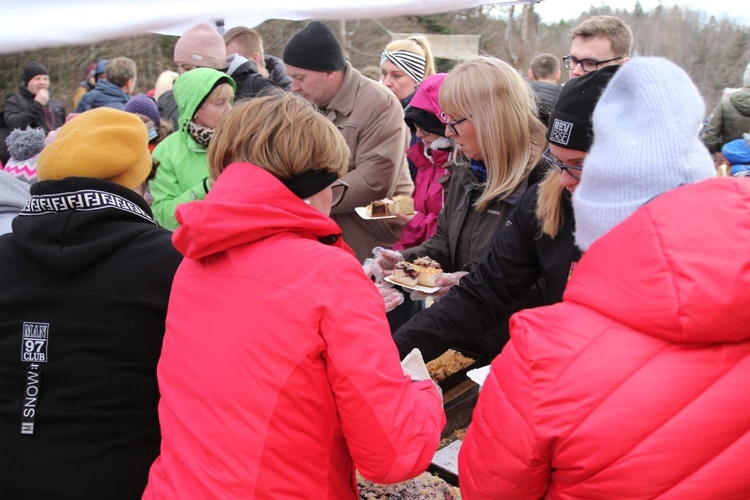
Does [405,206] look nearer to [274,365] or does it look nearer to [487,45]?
[274,365]

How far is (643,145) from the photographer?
130 cm

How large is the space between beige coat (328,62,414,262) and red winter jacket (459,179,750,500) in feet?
9.39

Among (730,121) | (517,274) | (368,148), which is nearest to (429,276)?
(517,274)

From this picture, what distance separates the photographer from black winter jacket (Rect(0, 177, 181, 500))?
1761mm

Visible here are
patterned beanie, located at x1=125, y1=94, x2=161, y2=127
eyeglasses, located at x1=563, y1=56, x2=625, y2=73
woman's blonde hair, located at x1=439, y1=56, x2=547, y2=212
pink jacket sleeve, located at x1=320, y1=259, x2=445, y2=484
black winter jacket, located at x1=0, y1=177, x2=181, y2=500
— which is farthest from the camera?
patterned beanie, located at x1=125, y1=94, x2=161, y2=127

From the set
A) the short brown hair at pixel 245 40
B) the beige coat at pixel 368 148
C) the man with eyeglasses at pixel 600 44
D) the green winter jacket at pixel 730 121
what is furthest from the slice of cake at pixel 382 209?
the green winter jacket at pixel 730 121

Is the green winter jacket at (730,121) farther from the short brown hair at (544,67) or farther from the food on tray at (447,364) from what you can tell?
the food on tray at (447,364)

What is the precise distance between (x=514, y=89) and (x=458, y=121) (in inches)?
10.1

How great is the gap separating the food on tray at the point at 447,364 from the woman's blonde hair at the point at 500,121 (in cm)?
63

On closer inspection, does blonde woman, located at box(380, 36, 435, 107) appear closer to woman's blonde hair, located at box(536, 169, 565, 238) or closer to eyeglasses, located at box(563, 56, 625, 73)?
eyeglasses, located at box(563, 56, 625, 73)

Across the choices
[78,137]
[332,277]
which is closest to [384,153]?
[78,137]

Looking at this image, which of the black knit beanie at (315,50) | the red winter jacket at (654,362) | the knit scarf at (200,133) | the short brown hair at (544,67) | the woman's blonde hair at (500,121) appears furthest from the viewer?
the short brown hair at (544,67)

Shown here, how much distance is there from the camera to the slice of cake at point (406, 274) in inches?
112

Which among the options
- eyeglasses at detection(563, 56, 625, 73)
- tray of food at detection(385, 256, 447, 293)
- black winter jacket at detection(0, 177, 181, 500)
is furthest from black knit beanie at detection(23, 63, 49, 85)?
black winter jacket at detection(0, 177, 181, 500)
